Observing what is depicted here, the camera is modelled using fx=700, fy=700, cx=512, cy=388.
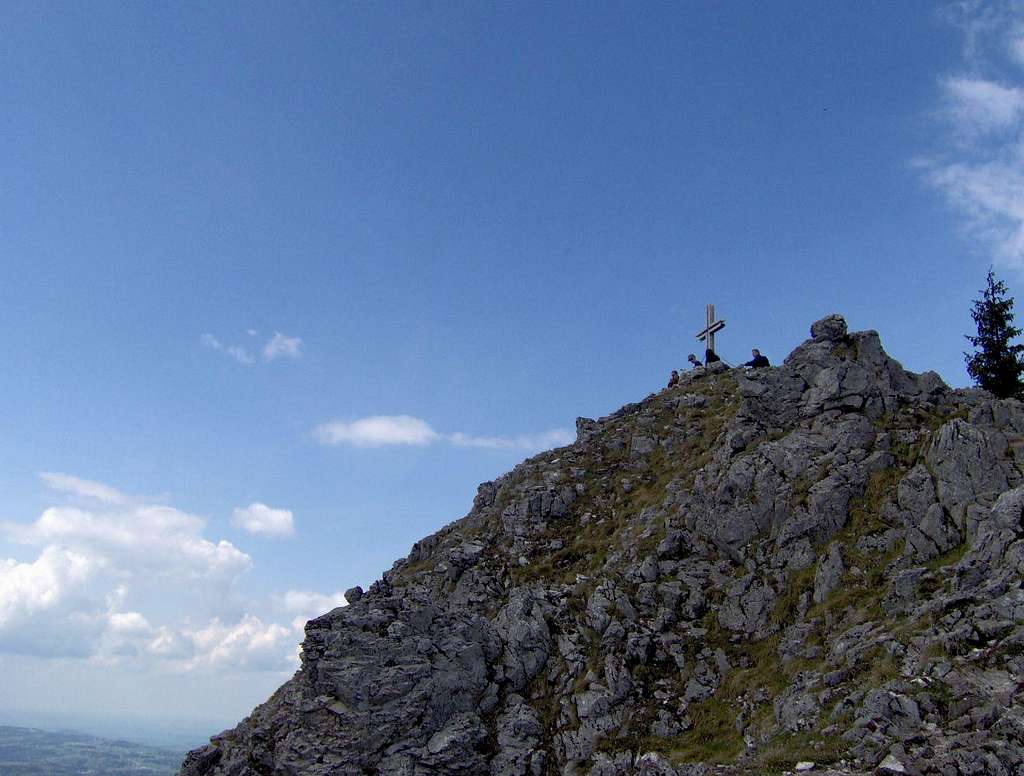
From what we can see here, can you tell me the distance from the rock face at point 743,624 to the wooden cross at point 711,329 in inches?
630

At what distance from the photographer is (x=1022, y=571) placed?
69.9ft

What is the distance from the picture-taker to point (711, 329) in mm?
56250

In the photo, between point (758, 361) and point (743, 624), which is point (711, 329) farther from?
point (743, 624)

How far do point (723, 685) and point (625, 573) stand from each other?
729 centimetres

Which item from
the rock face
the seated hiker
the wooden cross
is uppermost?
the wooden cross

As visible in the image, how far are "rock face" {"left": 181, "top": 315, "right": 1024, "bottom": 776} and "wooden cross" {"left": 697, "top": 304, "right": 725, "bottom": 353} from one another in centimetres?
1601

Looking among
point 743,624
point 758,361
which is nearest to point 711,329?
point 758,361

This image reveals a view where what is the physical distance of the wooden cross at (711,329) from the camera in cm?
5588

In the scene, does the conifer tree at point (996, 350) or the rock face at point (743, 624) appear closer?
the rock face at point (743, 624)

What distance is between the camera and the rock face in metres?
20.6

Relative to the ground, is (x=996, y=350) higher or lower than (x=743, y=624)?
higher

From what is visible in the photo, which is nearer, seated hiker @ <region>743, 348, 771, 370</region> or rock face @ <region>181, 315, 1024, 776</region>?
rock face @ <region>181, 315, 1024, 776</region>

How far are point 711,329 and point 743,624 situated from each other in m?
31.6

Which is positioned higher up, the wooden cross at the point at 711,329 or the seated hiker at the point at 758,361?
the wooden cross at the point at 711,329
